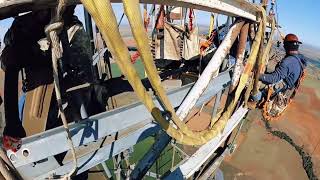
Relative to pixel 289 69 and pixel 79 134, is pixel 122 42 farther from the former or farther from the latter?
pixel 289 69

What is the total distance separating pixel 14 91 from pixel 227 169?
24.2 meters

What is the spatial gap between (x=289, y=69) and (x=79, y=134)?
18.2 feet

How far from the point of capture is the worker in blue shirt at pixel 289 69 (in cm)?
729

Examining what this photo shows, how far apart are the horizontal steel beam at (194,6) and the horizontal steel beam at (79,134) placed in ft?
3.48

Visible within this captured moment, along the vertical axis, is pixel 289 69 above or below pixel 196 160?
above

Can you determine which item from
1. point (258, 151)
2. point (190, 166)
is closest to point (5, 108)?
point (190, 166)

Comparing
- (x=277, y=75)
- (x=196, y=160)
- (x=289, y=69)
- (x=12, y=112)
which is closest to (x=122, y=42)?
(x=12, y=112)

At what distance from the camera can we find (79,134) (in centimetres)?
325

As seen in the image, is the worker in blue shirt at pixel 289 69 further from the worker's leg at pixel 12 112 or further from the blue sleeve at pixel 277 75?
the worker's leg at pixel 12 112

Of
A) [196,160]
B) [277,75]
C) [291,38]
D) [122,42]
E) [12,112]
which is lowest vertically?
[196,160]

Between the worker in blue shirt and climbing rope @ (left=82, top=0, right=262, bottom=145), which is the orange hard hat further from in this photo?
climbing rope @ (left=82, top=0, right=262, bottom=145)

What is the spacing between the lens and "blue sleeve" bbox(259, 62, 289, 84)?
6.70m

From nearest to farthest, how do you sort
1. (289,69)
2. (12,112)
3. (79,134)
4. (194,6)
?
(79,134), (194,6), (12,112), (289,69)

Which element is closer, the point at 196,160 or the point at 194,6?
the point at 194,6
